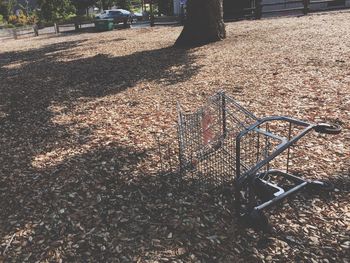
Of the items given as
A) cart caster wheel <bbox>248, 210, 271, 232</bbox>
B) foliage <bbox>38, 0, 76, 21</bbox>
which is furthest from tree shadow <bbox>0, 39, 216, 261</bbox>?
foliage <bbox>38, 0, 76, 21</bbox>

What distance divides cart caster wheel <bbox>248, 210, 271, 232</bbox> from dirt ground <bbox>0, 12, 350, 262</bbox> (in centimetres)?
10

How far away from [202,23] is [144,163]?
39.0 feet

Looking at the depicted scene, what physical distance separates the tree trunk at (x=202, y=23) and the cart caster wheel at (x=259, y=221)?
13.3m

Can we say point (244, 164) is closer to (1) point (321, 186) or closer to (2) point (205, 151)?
(2) point (205, 151)

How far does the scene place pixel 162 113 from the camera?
26.9 feet

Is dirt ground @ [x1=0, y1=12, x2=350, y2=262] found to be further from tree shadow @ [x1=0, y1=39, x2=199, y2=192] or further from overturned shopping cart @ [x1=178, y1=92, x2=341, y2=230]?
overturned shopping cart @ [x1=178, y1=92, x2=341, y2=230]

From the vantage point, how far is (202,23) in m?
16.3

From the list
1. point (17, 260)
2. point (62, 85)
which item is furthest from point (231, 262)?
point (62, 85)

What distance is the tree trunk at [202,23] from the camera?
1595cm

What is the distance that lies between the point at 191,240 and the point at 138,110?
193 inches

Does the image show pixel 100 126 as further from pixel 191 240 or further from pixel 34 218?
pixel 191 240

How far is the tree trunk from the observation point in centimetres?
1595

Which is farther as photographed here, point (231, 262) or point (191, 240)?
point (191, 240)

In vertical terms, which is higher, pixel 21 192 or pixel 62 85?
pixel 62 85
